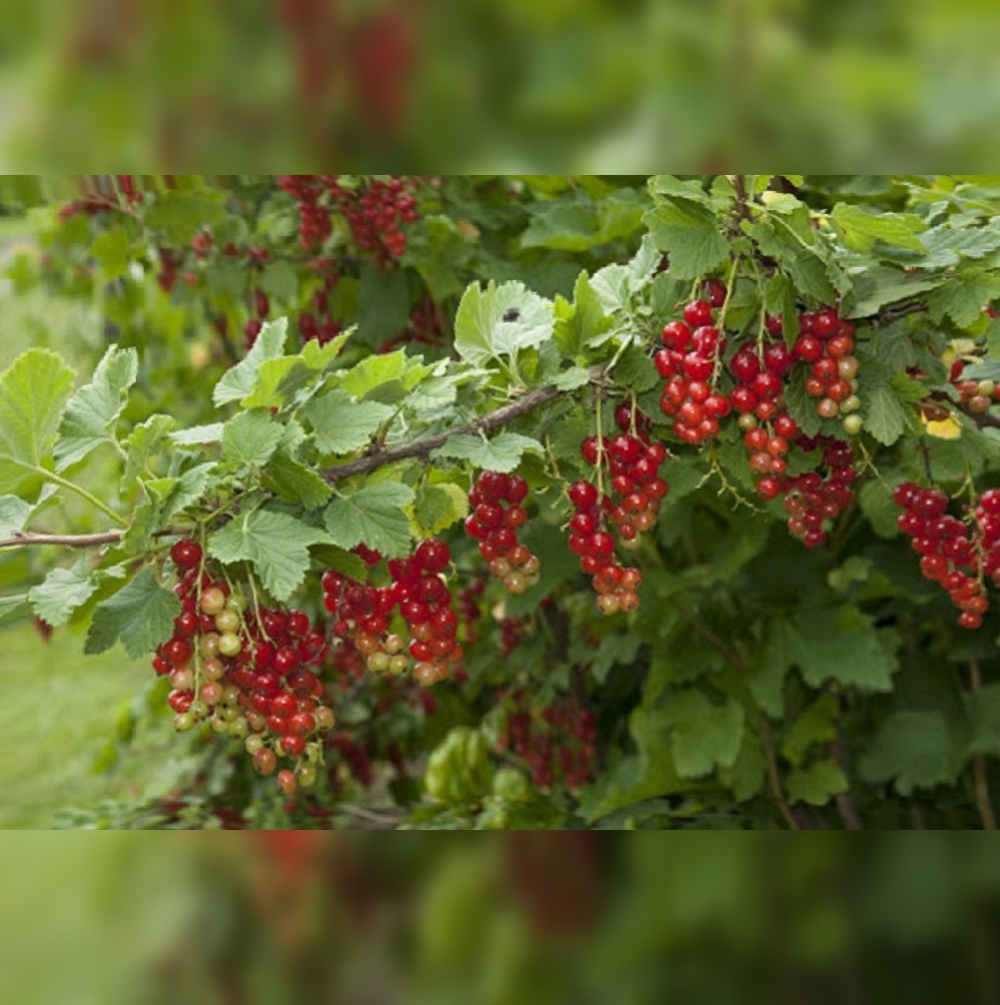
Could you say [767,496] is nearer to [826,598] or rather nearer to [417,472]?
[417,472]

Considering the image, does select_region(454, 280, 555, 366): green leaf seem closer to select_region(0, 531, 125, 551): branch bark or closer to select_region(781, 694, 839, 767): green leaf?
select_region(0, 531, 125, 551): branch bark

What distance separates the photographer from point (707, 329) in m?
0.88

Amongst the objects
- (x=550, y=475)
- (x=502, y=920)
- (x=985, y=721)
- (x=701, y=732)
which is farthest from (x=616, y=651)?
(x=502, y=920)

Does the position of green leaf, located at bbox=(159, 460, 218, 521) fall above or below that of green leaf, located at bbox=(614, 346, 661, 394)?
below

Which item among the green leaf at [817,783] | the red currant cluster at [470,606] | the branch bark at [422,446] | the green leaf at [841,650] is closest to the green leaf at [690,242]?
the branch bark at [422,446]

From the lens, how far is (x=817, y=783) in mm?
1596

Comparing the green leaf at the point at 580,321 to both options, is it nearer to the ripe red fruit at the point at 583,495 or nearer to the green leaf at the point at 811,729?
the ripe red fruit at the point at 583,495

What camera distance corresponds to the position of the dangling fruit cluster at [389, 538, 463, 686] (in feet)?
2.93

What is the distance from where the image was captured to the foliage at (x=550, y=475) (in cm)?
81

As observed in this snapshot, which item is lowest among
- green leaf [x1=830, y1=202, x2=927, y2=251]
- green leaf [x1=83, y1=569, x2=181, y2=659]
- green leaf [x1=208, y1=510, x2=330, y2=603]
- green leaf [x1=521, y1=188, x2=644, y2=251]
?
green leaf [x1=83, y1=569, x2=181, y2=659]

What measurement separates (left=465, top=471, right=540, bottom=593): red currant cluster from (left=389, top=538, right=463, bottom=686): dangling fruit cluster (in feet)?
0.11

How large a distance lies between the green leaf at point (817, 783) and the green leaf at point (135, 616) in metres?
1.06

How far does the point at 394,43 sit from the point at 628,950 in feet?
0.80

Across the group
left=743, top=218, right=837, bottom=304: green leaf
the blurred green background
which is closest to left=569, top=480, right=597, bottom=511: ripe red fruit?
left=743, top=218, right=837, bottom=304: green leaf
